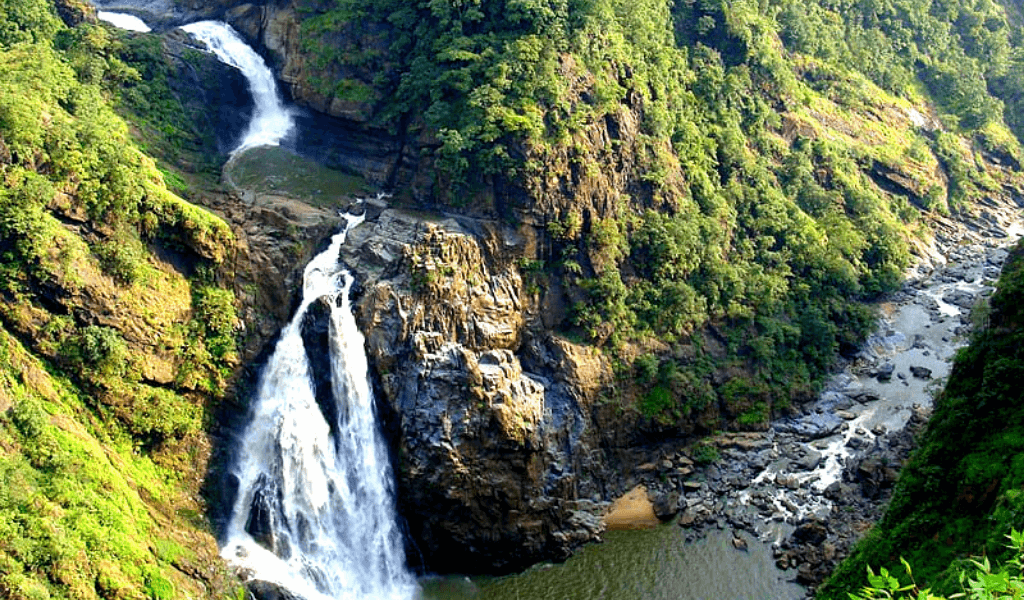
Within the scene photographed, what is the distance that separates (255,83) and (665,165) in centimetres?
2181

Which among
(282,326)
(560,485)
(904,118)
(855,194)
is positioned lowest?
(560,485)

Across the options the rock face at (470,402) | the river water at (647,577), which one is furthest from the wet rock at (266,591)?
the rock face at (470,402)

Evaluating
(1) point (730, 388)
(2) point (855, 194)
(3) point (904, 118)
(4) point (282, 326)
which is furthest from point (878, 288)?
(4) point (282, 326)

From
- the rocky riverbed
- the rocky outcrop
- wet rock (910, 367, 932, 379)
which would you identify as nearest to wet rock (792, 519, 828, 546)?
the rocky riverbed

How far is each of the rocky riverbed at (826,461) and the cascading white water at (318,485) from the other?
38.9ft

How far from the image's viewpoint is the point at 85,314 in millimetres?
29797

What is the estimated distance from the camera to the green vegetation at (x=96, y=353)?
80.6 ft

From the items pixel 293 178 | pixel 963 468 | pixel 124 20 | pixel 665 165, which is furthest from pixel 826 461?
pixel 124 20

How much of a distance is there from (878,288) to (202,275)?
36.9 m

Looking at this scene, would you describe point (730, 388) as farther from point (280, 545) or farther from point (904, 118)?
point (904, 118)

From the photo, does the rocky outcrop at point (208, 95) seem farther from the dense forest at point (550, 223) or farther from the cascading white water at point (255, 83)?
the dense forest at point (550, 223)

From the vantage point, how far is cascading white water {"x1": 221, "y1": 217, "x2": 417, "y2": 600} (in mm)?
31109

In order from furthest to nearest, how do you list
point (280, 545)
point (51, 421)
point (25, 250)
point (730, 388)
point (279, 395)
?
1. point (730, 388)
2. point (279, 395)
3. point (280, 545)
4. point (25, 250)
5. point (51, 421)

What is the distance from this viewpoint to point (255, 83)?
46125mm
